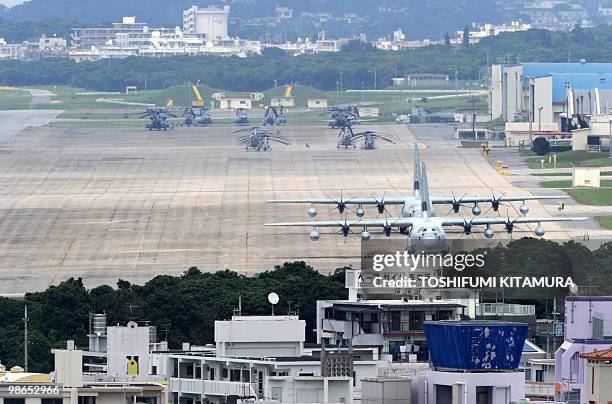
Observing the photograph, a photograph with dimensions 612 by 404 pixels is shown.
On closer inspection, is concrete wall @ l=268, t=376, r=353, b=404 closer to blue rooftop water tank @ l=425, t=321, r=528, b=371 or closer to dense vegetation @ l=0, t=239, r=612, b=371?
blue rooftop water tank @ l=425, t=321, r=528, b=371

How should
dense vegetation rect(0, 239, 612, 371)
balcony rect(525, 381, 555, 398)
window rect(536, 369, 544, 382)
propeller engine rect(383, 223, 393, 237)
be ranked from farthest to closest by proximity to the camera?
propeller engine rect(383, 223, 393, 237) < dense vegetation rect(0, 239, 612, 371) < window rect(536, 369, 544, 382) < balcony rect(525, 381, 555, 398)

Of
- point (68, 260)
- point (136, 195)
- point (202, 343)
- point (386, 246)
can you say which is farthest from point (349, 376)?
point (136, 195)

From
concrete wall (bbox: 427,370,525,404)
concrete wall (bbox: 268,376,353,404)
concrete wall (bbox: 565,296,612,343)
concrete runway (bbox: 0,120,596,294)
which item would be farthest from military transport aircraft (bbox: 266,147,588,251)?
concrete wall (bbox: 427,370,525,404)

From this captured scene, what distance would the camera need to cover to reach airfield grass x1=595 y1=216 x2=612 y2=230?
149400 mm

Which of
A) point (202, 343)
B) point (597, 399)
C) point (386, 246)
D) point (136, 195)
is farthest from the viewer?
point (136, 195)

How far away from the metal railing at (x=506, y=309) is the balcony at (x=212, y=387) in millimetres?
13320

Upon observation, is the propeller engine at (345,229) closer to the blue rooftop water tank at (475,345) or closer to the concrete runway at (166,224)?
the concrete runway at (166,224)

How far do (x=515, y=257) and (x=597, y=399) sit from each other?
52.3m

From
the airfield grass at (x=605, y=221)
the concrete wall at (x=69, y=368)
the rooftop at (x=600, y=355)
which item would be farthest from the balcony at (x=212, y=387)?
the airfield grass at (x=605, y=221)

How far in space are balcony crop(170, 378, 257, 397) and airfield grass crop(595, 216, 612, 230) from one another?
89.3 meters

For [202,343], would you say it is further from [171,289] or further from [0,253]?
[0,253]

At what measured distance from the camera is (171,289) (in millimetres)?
95438

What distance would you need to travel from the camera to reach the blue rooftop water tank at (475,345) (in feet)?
151

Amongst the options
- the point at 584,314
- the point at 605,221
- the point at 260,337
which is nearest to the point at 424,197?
the point at 605,221
